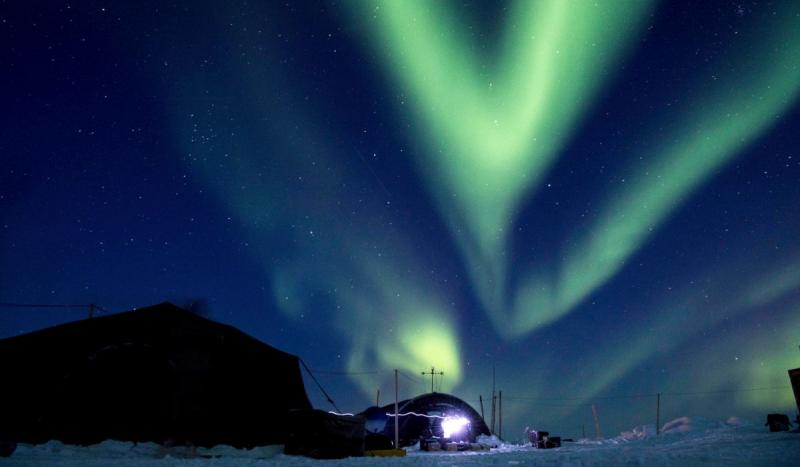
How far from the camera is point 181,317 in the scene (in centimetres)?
2091

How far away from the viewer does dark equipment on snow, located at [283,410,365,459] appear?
18.9 m

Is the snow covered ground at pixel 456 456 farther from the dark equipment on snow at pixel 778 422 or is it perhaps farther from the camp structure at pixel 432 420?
the camp structure at pixel 432 420

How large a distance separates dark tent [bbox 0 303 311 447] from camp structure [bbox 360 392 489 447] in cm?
2444

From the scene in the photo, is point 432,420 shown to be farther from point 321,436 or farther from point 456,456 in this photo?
point 321,436

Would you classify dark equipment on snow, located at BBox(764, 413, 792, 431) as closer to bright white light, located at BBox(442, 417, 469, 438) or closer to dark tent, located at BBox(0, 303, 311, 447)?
bright white light, located at BBox(442, 417, 469, 438)

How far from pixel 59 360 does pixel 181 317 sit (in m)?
4.64

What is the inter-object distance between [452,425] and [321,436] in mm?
30190

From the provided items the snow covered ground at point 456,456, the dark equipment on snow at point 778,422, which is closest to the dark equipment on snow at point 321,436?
the snow covered ground at point 456,456

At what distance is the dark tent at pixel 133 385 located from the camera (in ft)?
60.8

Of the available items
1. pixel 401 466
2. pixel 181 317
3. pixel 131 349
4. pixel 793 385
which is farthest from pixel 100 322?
pixel 793 385

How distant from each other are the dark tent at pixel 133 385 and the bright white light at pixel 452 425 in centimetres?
2642

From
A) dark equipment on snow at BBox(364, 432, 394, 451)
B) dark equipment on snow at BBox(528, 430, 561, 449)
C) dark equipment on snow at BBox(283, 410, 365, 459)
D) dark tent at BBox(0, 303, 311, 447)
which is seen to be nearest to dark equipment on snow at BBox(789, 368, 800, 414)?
dark equipment on snow at BBox(528, 430, 561, 449)

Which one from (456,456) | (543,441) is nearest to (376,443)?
(456,456)

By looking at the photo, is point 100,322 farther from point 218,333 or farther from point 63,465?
point 63,465
